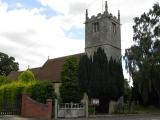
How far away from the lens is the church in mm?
50438

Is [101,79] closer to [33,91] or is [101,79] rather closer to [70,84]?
[70,84]

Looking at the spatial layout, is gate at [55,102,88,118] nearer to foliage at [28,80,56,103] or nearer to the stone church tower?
foliage at [28,80,56,103]

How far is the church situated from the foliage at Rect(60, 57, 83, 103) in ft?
27.0

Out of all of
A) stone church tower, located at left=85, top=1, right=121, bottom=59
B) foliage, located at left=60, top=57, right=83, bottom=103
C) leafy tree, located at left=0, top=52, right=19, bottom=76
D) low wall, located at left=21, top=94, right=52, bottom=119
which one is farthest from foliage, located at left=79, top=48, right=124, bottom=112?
leafy tree, located at left=0, top=52, right=19, bottom=76

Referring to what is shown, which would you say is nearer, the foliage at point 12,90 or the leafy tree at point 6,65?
the foliage at point 12,90

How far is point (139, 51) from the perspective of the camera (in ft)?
154

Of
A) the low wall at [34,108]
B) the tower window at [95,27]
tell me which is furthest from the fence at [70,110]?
the tower window at [95,27]

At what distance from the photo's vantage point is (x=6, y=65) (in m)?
77.9

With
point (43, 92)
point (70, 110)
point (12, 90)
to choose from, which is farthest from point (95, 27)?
point (43, 92)

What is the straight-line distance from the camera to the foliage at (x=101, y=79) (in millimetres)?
41906

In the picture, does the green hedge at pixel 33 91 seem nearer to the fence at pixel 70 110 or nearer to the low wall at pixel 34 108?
the low wall at pixel 34 108

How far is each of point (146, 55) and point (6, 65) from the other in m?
41.1

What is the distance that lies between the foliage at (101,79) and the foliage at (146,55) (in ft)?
9.03

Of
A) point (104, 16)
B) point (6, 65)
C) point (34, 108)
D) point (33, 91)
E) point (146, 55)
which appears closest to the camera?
point (34, 108)
